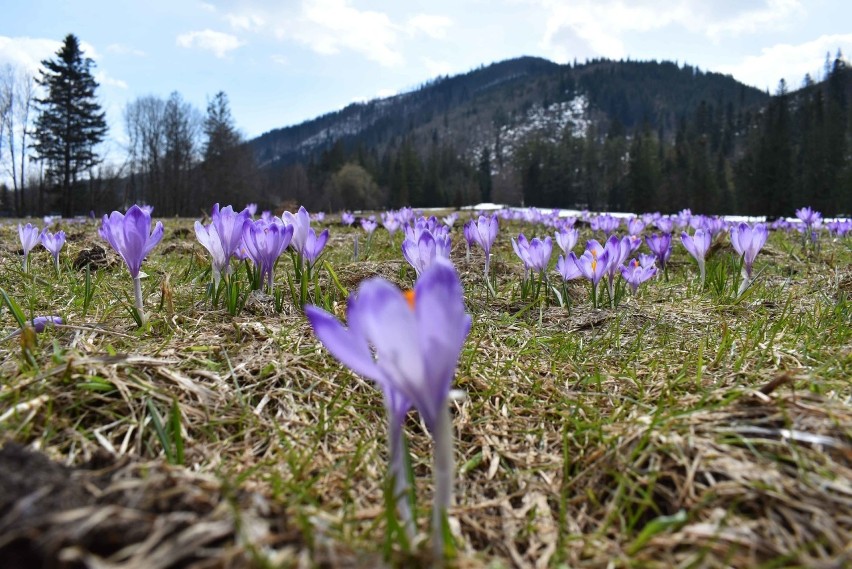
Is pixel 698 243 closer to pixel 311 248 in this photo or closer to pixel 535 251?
pixel 535 251

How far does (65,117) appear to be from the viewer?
33.9m

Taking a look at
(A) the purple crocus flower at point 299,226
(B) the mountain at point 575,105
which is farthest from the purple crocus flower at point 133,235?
(B) the mountain at point 575,105

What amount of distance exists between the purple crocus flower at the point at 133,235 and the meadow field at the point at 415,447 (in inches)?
8.8

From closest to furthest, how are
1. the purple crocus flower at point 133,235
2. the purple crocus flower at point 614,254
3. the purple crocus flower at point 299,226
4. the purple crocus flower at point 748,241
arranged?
the purple crocus flower at point 133,235, the purple crocus flower at point 299,226, the purple crocus flower at point 614,254, the purple crocus flower at point 748,241

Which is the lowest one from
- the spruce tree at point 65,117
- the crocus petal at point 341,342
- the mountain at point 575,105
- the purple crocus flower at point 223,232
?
the crocus petal at point 341,342

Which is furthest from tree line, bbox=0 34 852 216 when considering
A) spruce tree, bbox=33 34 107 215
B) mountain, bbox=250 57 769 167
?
mountain, bbox=250 57 769 167

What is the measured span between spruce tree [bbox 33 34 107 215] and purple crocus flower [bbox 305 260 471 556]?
39888mm

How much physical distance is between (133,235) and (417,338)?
145 centimetres

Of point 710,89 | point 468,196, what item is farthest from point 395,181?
point 710,89

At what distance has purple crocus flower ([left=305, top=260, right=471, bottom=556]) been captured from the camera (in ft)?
2.16

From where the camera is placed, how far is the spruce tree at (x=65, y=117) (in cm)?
3366

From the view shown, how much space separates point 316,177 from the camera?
82875mm

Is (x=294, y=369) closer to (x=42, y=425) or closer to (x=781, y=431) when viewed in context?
(x=42, y=425)

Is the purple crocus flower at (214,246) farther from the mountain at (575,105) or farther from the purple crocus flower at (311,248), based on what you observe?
the mountain at (575,105)
